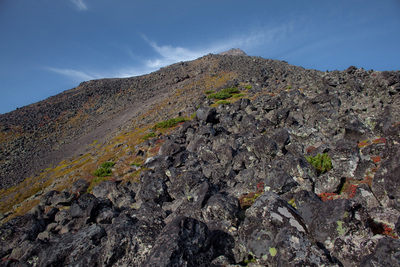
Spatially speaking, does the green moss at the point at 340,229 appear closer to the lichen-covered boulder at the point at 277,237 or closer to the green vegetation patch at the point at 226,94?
the lichen-covered boulder at the point at 277,237

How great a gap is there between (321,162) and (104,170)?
2467 centimetres

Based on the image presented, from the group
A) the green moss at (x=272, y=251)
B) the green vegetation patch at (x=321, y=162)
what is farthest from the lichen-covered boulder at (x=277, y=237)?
the green vegetation patch at (x=321, y=162)

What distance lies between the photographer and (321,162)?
12586mm

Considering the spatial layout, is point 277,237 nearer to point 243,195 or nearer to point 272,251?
point 272,251

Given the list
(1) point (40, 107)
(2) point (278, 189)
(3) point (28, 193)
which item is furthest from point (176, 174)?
(1) point (40, 107)

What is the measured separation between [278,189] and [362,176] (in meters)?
3.98

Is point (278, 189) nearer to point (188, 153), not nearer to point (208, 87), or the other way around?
point (188, 153)

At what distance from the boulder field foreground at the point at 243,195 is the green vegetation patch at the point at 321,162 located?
6 cm

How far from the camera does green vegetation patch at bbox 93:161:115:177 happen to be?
26.9 m

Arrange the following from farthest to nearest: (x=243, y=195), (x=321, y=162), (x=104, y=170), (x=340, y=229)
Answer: (x=104, y=170), (x=243, y=195), (x=321, y=162), (x=340, y=229)

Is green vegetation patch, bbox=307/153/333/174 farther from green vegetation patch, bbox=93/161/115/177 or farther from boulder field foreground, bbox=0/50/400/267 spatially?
green vegetation patch, bbox=93/161/115/177

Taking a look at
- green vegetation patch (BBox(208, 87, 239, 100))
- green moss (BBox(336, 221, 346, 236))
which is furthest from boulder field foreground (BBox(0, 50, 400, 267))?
green vegetation patch (BBox(208, 87, 239, 100))

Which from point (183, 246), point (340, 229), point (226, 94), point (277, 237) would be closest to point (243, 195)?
point (277, 237)

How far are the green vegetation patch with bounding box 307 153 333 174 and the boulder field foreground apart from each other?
6 cm
